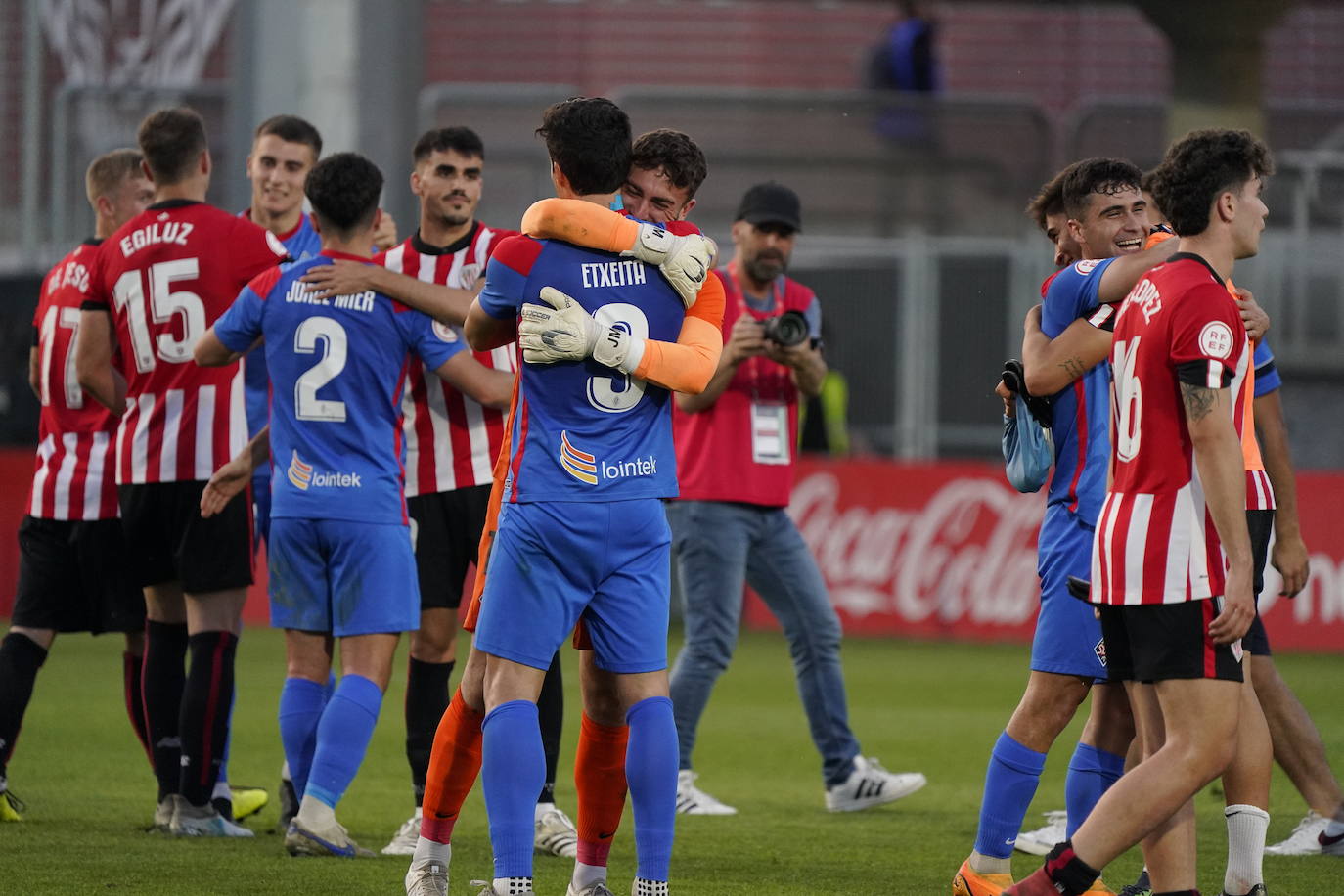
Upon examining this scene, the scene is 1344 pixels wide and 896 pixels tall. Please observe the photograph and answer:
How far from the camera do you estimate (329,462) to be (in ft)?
18.9

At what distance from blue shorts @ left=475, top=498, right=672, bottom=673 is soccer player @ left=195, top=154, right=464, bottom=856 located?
1163 millimetres

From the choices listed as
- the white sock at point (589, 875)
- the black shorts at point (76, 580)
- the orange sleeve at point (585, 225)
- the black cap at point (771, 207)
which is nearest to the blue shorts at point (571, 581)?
the white sock at point (589, 875)

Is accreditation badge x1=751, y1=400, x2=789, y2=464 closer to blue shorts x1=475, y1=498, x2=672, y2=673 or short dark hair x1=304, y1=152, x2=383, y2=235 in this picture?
short dark hair x1=304, y1=152, x2=383, y2=235

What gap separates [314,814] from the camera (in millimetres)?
5629

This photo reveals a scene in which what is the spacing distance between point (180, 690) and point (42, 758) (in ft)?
6.22

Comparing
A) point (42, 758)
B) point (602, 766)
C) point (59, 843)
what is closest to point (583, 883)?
point (602, 766)

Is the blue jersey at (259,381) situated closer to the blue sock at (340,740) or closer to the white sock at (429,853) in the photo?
the blue sock at (340,740)

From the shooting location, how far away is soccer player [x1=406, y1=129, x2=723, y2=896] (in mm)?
4789

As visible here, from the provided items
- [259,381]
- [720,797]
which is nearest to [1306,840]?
Result: [720,797]

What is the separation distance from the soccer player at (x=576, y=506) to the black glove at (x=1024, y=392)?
1064 millimetres

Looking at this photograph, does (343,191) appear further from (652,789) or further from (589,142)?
(652,789)

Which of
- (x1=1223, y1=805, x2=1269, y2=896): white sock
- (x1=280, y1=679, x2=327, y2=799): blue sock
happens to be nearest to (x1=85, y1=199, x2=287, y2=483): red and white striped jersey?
(x1=280, y1=679, x2=327, y2=799): blue sock

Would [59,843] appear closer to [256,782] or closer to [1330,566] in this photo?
[256,782]

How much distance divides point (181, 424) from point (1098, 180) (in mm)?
3111
